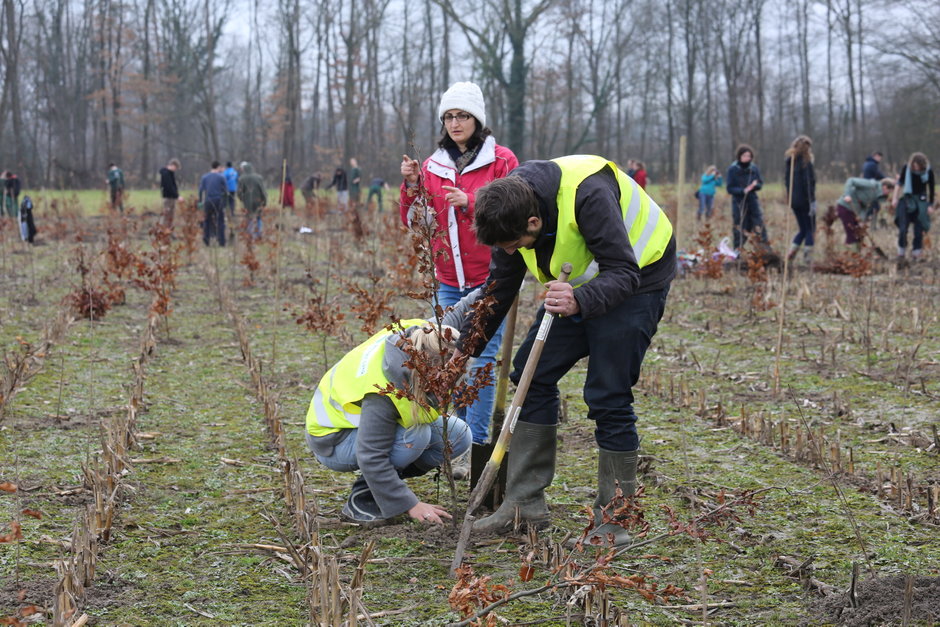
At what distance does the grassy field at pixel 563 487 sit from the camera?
3141mm

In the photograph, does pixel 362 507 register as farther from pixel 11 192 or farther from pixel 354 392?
pixel 11 192

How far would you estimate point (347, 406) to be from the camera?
3.72 metres

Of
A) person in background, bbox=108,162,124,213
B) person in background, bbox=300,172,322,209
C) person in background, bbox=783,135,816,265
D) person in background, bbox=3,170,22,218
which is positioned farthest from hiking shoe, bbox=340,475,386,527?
person in background, bbox=3,170,22,218

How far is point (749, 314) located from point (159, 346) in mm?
5295

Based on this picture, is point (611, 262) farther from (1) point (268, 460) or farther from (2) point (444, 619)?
(1) point (268, 460)

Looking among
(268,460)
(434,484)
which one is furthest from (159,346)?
(434,484)

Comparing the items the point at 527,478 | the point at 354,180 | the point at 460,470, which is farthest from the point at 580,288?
the point at 354,180

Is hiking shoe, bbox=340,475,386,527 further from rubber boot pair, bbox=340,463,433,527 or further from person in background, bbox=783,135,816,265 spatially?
person in background, bbox=783,135,816,265

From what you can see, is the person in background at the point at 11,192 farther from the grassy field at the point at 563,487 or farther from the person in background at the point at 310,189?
the grassy field at the point at 563,487

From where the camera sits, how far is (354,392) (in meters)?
3.67

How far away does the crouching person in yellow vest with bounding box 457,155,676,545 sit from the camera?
10.4 ft

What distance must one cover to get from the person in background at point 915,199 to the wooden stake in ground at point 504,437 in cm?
1056

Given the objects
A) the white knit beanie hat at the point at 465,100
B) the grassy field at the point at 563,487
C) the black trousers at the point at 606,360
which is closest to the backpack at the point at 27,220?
the grassy field at the point at 563,487

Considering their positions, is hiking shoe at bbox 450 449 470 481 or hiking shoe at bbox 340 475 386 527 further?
hiking shoe at bbox 450 449 470 481
